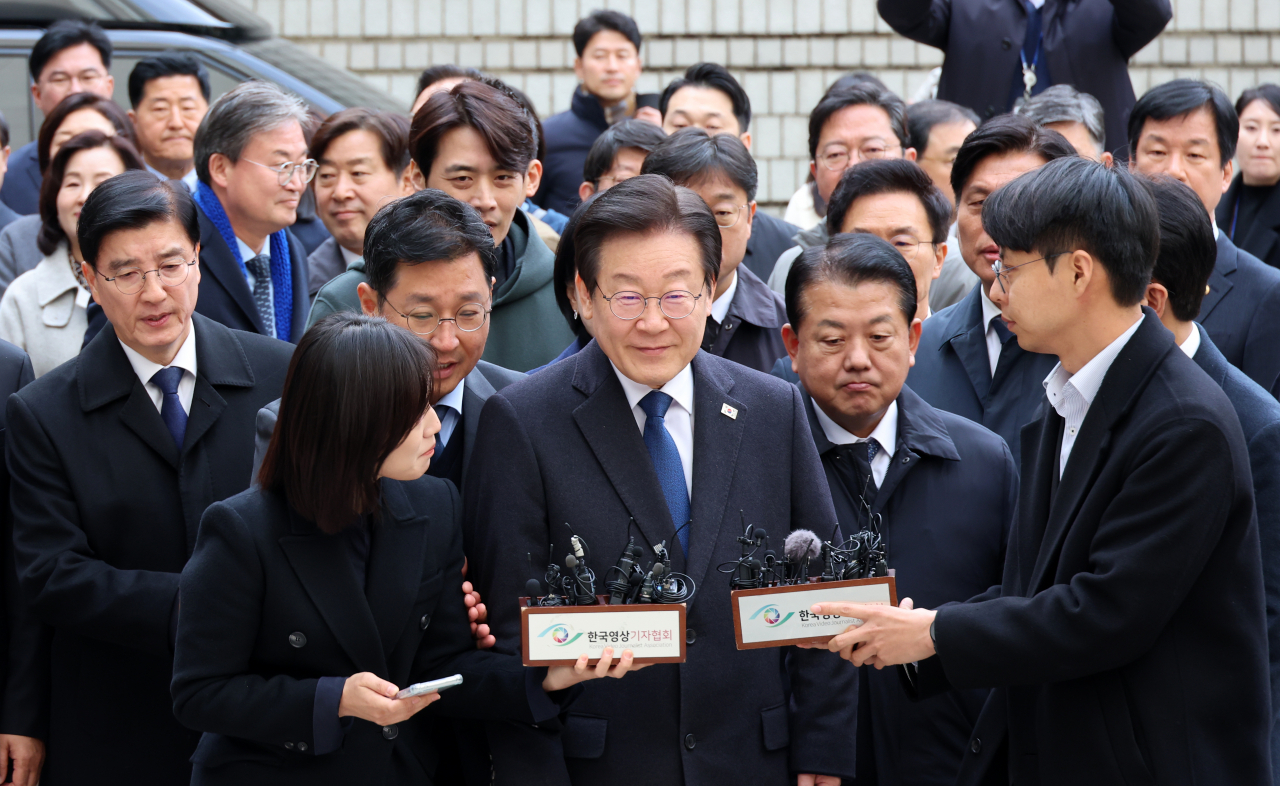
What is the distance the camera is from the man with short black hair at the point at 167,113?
6.04 metres

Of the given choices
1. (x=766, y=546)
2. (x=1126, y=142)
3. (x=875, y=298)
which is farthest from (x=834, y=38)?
(x=766, y=546)

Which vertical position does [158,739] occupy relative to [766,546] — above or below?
below

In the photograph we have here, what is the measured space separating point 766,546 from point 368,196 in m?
2.72

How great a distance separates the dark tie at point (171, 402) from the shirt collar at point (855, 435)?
158 cm

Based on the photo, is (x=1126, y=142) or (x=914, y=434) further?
(x=1126, y=142)

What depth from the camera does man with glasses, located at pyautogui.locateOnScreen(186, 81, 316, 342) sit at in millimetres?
4480

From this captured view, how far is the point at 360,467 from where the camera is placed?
2.58 meters

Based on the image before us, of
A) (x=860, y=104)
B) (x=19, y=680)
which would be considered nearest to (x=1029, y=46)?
(x=860, y=104)

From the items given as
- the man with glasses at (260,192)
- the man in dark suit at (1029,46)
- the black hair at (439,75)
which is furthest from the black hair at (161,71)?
the man in dark suit at (1029,46)

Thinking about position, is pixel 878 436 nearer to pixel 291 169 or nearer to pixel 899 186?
pixel 899 186

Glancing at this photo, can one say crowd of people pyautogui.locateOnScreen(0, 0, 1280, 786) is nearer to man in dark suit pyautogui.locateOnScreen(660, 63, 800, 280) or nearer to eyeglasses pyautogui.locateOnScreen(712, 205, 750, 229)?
eyeglasses pyautogui.locateOnScreen(712, 205, 750, 229)

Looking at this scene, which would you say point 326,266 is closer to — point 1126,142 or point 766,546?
point 766,546

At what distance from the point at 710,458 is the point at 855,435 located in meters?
0.69

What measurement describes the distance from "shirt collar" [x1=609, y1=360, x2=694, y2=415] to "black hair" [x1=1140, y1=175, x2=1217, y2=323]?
3.57 ft
